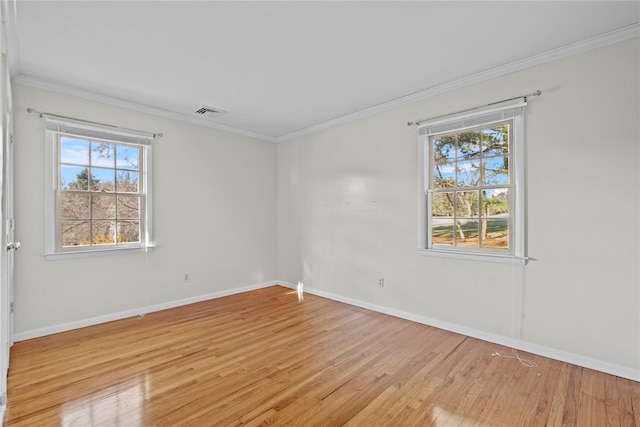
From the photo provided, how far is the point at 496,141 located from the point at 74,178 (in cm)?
451

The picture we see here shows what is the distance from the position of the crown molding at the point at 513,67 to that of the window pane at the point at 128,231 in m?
3.04

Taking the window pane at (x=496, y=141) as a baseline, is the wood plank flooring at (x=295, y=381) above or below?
below

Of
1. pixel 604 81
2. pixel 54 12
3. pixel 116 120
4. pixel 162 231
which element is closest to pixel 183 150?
pixel 116 120

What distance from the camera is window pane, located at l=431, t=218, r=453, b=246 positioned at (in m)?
3.57

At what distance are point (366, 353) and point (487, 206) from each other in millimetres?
1894

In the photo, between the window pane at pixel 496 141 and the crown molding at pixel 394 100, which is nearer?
the crown molding at pixel 394 100

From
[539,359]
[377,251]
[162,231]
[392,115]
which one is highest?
[392,115]

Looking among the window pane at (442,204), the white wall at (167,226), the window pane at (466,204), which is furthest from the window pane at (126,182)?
the window pane at (466,204)

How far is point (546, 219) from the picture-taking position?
284 centimetres

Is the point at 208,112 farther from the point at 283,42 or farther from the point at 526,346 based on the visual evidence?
the point at 526,346

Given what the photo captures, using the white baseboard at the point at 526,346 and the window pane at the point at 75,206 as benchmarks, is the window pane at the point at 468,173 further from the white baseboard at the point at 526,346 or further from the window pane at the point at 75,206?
the window pane at the point at 75,206

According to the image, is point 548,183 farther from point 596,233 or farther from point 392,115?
point 392,115

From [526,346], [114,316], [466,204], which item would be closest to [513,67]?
[466,204]

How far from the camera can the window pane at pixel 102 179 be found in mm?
3718
